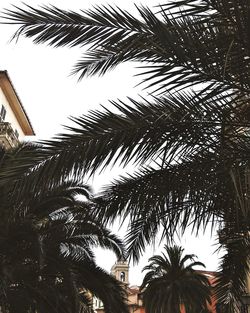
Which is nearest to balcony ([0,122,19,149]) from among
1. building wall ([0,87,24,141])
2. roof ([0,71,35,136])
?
roof ([0,71,35,136])

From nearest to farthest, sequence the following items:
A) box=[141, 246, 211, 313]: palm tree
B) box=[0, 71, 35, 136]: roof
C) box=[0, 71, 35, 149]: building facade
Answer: box=[0, 71, 35, 149]: building facade
box=[0, 71, 35, 136]: roof
box=[141, 246, 211, 313]: palm tree

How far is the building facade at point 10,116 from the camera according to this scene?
2825cm

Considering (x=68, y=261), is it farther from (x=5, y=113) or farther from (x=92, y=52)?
(x=5, y=113)

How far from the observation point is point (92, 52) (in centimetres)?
630

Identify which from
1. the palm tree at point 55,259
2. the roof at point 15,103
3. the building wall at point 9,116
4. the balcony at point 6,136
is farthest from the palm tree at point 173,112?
the building wall at point 9,116

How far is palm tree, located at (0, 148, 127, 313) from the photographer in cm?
1314

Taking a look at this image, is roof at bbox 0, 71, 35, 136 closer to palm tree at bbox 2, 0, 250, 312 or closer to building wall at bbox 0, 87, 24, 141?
building wall at bbox 0, 87, 24, 141

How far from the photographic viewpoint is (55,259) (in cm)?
1397

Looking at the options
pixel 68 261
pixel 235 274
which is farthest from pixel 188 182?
pixel 68 261

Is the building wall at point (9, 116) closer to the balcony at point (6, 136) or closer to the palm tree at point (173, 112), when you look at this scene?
the balcony at point (6, 136)

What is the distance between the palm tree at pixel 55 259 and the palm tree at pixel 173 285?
21.2 m

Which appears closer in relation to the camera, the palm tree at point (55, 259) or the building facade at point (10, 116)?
the palm tree at point (55, 259)

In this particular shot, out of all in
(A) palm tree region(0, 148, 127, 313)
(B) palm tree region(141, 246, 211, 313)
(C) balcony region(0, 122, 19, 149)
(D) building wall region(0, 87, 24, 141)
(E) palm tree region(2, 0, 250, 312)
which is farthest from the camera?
(B) palm tree region(141, 246, 211, 313)

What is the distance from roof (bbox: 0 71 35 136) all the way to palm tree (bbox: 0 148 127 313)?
1866cm
